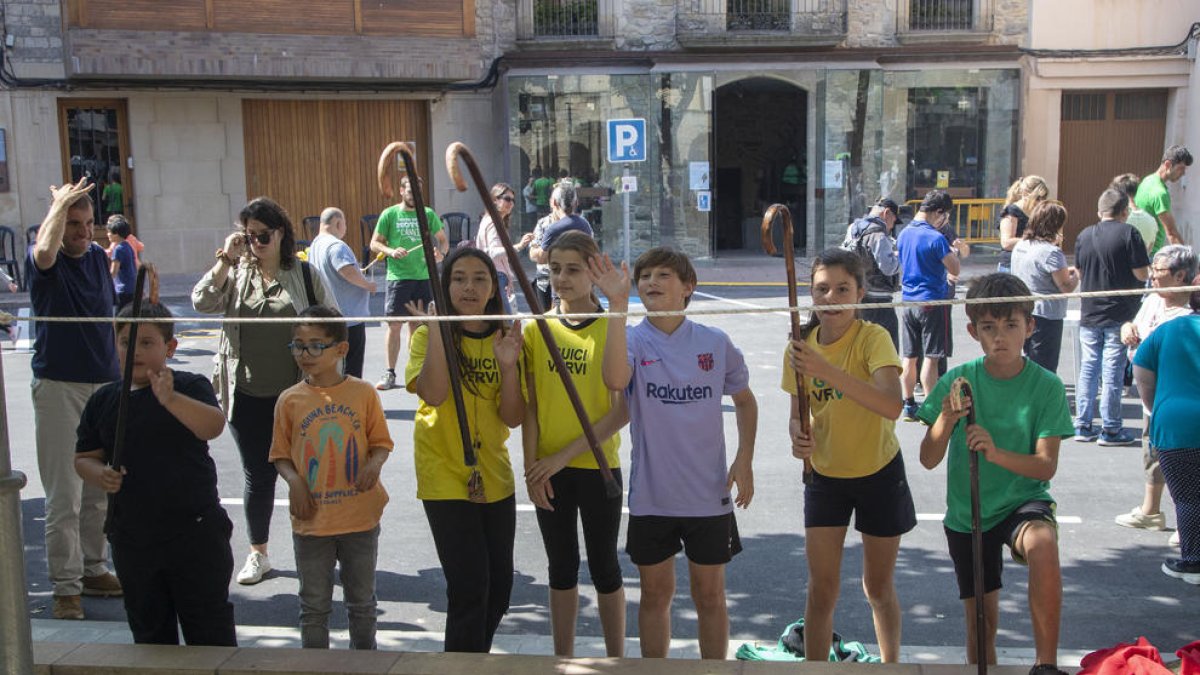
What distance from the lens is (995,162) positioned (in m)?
22.3

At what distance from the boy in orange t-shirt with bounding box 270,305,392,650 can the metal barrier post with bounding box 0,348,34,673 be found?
1149mm

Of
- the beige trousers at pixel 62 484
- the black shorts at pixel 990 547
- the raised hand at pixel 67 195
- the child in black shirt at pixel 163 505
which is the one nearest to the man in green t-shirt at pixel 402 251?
the beige trousers at pixel 62 484

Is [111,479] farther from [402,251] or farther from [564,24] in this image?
[564,24]

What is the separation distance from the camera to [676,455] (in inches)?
166

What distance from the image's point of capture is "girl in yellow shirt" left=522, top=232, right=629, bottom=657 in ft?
14.1

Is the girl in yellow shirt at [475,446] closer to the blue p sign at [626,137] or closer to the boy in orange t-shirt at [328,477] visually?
the boy in orange t-shirt at [328,477]

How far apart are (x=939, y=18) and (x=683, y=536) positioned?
A: 2025cm

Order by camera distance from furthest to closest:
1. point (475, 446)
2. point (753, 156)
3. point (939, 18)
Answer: point (753, 156)
point (939, 18)
point (475, 446)

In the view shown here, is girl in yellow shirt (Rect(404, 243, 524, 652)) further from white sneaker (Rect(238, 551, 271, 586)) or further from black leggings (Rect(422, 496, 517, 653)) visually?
white sneaker (Rect(238, 551, 271, 586))

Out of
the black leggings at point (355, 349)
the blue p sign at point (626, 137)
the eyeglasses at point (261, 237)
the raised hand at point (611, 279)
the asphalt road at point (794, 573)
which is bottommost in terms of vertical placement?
the asphalt road at point (794, 573)

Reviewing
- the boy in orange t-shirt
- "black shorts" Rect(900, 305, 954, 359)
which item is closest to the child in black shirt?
the boy in orange t-shirt

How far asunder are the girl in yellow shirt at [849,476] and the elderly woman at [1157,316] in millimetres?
2180

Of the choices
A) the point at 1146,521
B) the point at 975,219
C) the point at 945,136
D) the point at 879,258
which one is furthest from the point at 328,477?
the point at 945,136

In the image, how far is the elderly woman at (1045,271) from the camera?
316 inches
